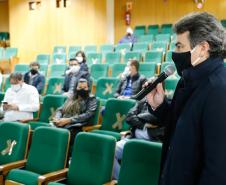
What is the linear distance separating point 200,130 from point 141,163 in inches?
41.0

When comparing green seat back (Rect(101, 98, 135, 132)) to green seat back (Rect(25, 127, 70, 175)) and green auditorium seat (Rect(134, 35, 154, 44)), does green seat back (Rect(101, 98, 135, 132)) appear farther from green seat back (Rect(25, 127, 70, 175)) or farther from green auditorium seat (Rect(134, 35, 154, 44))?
green auditorium seat (Rect(134, 35, 154, 44))

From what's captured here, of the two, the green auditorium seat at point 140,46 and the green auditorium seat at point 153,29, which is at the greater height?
the green auditorium seat at point 153,29

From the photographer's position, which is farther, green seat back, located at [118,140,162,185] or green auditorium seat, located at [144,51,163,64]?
green auditorium seat, located at [144,51,163,64]

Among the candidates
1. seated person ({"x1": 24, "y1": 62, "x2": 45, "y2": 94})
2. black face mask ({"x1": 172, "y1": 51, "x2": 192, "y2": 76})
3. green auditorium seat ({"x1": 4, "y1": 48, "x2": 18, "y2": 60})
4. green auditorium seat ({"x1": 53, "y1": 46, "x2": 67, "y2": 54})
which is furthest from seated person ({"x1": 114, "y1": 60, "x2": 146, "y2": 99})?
green auditorium seat ({"x1": 4, "y1": 48, "x2": 18, "y2": 60})

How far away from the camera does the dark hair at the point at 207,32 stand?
1.41 meters

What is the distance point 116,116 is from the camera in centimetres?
393

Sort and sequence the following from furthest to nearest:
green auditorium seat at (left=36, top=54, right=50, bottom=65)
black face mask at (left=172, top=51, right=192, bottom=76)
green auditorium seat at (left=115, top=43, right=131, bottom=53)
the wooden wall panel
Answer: the wooden wall panel → green auditorium seat at (left=36, top=54, right=50, bottom=65) → green auditorium seat at (left=115, top=43, right=131, bottom=53) → black face mask at (left=172, top=51, right=192, bottom=76)

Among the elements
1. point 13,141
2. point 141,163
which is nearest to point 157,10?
point 13,141

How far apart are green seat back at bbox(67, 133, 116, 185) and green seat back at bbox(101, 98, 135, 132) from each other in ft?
3.98

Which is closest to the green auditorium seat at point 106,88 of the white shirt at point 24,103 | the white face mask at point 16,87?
the white shirt at point 24,103

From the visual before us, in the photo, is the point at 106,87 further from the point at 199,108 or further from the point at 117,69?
the point at 199,108

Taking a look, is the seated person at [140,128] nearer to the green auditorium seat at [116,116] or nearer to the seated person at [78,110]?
the green auditorium seat at [116,116]

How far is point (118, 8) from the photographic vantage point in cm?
1155

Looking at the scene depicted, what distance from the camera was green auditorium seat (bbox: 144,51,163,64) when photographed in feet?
24.0
